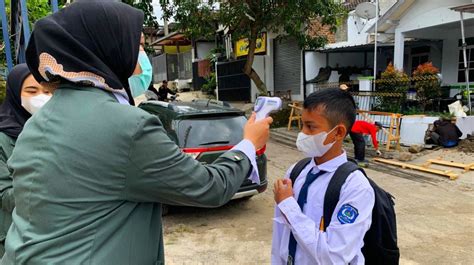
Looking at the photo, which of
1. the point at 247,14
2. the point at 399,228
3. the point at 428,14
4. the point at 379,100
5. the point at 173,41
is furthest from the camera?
the point at 173,41

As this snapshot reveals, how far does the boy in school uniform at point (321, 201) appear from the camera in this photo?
1.66m

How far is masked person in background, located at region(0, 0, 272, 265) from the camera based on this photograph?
3.82 ft

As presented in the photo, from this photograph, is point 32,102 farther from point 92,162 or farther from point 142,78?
point 92,162

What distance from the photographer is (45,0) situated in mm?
6297

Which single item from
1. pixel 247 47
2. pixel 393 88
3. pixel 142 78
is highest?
pixel 247 47

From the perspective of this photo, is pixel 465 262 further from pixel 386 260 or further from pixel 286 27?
pixel 286 27

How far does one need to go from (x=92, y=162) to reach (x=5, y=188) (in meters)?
1.07

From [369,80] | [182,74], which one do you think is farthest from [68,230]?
[182,74]

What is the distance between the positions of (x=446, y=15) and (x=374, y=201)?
10.4 m

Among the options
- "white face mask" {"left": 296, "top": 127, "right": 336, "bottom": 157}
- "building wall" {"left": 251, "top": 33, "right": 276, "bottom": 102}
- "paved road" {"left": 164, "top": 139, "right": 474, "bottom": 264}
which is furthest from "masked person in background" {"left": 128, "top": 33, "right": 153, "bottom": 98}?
"building wall" {"left": 251, "top": 33, "right": 276, "bottom": 102}

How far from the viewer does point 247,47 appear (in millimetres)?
15836

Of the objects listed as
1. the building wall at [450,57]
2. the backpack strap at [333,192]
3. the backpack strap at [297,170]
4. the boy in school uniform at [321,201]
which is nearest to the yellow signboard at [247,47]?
the building wall at [450,57]

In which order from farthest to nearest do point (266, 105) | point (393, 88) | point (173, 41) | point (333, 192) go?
point (173, 41), point (393, 88), point (333, 192), point (266, 105)

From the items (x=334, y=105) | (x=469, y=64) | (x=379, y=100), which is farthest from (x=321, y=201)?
(x=469, y=64)
